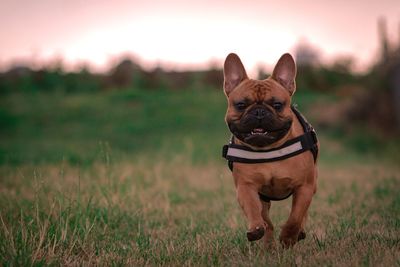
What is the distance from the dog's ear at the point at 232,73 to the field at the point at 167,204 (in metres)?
1.29

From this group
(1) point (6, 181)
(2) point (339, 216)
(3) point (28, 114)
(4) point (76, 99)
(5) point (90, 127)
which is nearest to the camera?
(2) point (339, 216)

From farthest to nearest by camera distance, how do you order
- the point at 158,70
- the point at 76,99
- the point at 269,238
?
the point at 158,70
the point at 76,99
the point at 269,238

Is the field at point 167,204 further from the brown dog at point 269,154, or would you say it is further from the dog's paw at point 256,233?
the brown dog at point 269,154

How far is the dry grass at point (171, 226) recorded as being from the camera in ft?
13.1

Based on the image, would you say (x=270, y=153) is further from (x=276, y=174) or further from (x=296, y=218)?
(x=296, y=218)

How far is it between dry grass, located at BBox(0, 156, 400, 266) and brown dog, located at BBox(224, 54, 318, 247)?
34cm

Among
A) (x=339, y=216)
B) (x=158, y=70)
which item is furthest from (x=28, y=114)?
(x=339, y=216)

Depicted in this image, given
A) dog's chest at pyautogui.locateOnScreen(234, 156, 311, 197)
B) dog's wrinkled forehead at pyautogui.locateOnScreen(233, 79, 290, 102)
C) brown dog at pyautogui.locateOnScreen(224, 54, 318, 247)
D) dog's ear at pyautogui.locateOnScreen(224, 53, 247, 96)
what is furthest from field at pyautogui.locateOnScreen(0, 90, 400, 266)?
dog's ear at pyautogui.locateOnScreen(224, 53, 247, 96)

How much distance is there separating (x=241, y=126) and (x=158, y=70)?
22.8 m

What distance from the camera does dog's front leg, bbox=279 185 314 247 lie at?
4184 mm

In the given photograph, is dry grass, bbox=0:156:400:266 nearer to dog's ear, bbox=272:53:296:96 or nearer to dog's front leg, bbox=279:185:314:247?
dog's front leg, bbox=279:185:314:247

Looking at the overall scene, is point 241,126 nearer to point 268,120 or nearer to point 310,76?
point 268,120

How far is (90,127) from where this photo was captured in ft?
62.4

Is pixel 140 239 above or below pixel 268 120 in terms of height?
below
